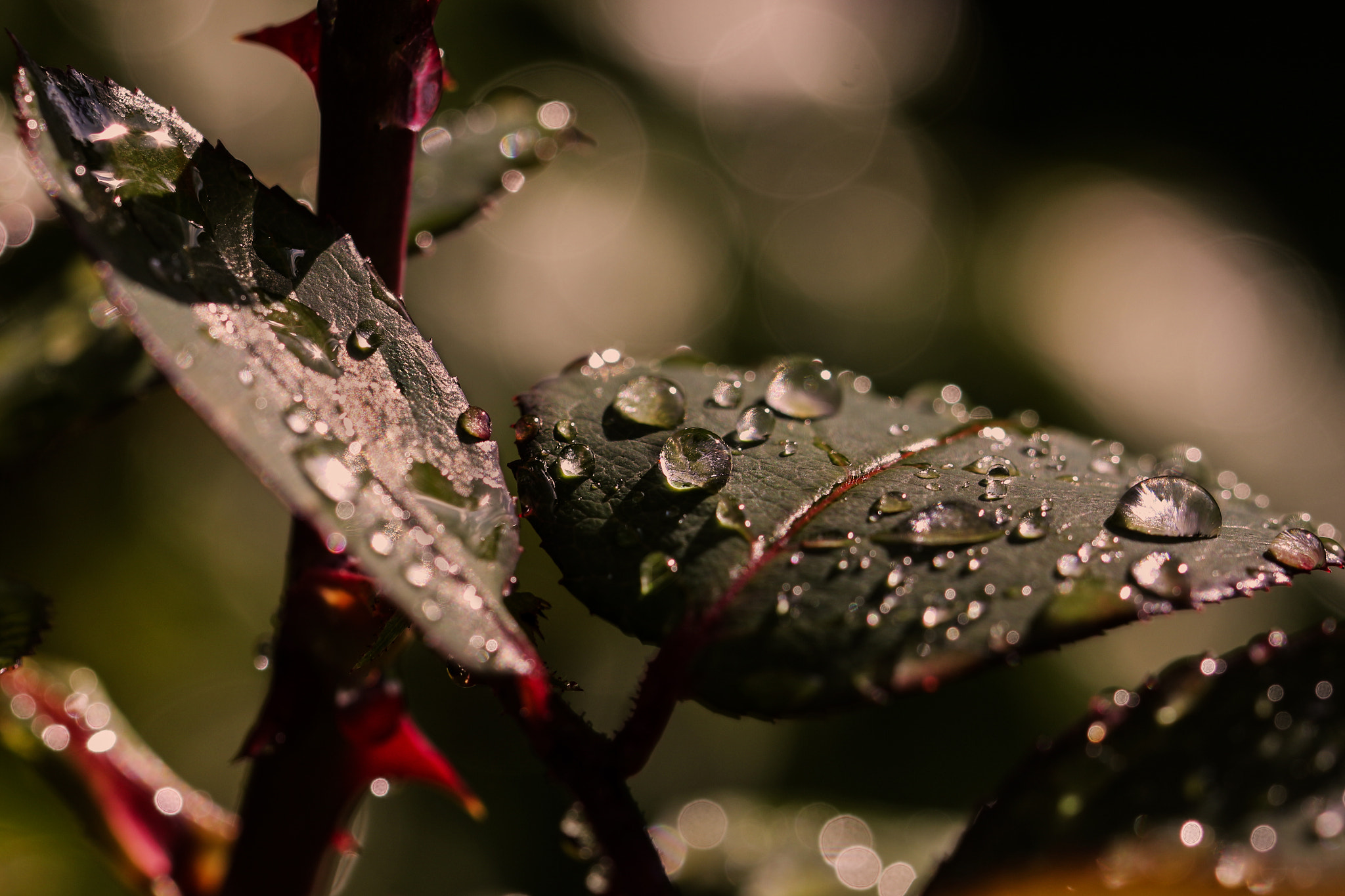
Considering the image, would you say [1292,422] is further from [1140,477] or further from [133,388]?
[133,388]

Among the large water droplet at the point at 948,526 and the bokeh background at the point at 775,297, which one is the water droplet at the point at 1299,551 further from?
the bokeh background at the point at 775,297

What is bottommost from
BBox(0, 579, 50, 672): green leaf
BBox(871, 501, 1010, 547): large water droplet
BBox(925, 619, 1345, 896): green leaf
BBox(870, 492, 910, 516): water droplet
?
BBox(0, 579, 50, 672): green leaf

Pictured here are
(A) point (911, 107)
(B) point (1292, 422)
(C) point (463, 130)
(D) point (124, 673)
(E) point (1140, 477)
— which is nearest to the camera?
(E) point (1140, 477)

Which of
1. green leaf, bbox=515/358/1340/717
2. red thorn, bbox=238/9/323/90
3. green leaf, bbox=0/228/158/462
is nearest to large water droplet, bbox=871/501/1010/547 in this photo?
green leaf, bbox=515/358/1340/717

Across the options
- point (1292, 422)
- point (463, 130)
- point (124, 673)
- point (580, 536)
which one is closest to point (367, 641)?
point (580, 536)

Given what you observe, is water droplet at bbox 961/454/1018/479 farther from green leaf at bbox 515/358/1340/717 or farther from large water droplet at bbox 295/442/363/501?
large water droplet at bbox 295/442/363/501
